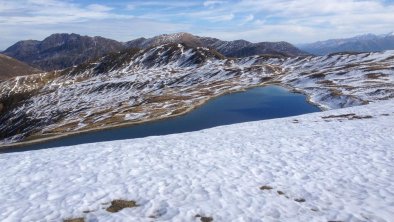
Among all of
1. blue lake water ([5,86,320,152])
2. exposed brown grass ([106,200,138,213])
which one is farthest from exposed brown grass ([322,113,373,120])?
exposed brown grass ([106,200,138,213])

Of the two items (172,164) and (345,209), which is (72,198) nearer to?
(172,164)

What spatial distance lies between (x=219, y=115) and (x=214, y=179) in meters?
55.6

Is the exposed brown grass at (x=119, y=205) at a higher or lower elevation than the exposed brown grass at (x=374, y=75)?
higher

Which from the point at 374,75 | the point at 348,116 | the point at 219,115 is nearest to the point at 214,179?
the point at 348,116

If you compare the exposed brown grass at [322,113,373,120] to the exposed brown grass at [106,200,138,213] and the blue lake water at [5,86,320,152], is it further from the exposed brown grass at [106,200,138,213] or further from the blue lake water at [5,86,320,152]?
the exposed brown grass at [106,200,138,213]

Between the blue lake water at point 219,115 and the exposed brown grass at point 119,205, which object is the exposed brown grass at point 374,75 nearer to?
the blue lake water at point 219,115

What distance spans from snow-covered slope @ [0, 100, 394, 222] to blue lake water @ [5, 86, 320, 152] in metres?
30.6

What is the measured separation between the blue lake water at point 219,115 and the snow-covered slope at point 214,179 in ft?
100

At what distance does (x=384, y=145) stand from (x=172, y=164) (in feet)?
51.8

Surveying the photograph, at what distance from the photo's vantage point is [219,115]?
75312mm

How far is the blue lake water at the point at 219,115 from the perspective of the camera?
2387 inches

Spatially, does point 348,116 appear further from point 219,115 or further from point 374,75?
point 374,75

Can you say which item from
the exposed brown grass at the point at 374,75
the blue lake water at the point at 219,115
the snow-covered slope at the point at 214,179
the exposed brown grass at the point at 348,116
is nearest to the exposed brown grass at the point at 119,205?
the snow-covered slope at the point at 214,179

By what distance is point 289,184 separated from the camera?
749 inches
